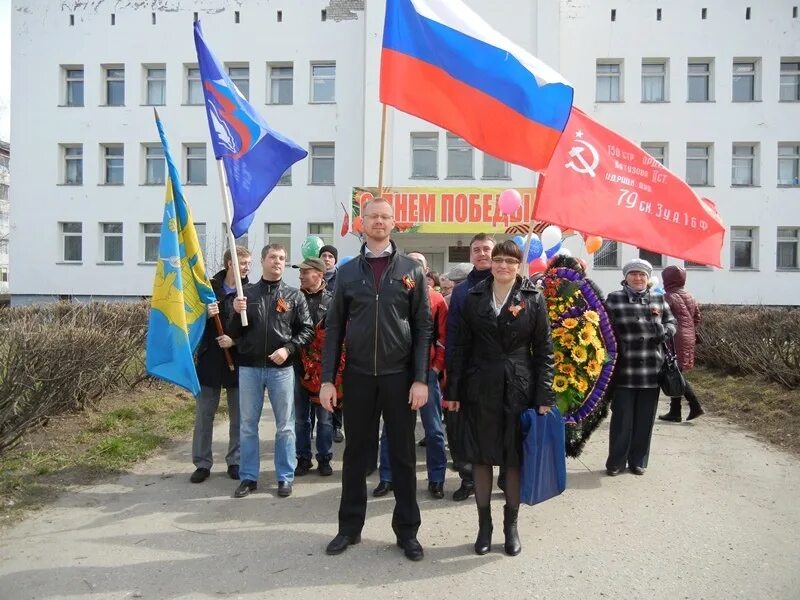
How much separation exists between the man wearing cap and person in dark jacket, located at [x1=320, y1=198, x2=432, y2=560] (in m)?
1.53

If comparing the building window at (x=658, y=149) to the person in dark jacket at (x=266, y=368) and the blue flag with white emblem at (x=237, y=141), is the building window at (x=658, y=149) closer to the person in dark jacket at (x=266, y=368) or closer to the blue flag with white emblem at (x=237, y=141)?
the blue flag with white emblem at (x=237, y=141)

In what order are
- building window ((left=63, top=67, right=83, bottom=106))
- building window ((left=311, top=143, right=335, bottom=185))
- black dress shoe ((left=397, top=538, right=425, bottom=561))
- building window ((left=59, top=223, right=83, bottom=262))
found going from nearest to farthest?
black dress shoe ((left=397, top=538, right=425, bottom=561))
building window ((left=311, top=143, right=335, bottom=185))
building window ((left=59, top=223, right=83, bottom=262))
building window ((left=63, top=67, right=83, bottom=106))

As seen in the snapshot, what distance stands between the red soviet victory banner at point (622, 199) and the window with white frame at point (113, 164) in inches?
898

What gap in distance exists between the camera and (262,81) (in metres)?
22.8

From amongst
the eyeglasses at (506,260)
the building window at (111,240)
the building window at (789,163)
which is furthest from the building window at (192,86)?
the eyeglasses at (506,260)

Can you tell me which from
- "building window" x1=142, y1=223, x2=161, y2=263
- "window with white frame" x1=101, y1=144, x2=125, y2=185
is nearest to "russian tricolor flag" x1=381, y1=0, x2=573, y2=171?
"building window" x1=142, y1=223, x2=161, y2=263

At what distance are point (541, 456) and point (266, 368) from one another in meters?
2.20

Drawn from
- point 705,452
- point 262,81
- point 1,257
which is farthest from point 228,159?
point 1,257

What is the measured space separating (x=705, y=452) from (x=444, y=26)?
462 centimetres

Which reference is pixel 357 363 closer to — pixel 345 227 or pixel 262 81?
pixel 345 227

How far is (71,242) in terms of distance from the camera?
2388 centimetres

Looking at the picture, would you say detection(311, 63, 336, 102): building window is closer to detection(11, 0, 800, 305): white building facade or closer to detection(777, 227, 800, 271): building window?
detection(11, 0, 800, 305): white building facade

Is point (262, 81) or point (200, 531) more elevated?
point (262, 81)

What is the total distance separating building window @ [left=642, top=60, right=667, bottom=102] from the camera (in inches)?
878
